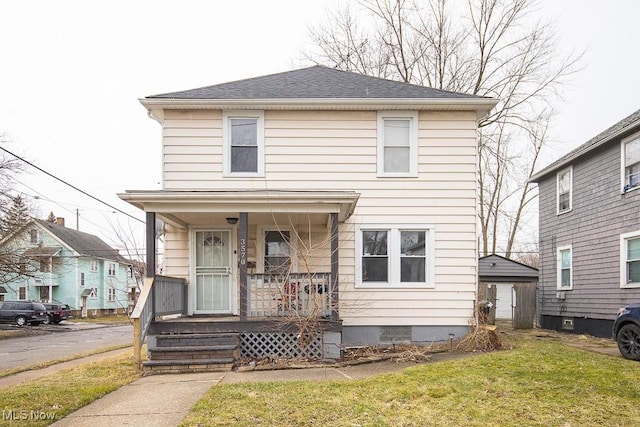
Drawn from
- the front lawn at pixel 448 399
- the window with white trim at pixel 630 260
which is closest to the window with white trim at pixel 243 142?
the front lawn at pixel 448 399

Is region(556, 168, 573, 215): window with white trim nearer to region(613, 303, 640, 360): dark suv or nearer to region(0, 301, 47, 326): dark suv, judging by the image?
region(613, 303, 640, 360): dark suv

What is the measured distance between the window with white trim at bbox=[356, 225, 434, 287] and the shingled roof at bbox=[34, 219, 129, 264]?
28.9 metres

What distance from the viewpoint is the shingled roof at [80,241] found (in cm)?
3781

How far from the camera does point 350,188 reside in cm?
1098

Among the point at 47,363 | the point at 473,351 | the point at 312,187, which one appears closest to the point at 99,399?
the point at 47,363

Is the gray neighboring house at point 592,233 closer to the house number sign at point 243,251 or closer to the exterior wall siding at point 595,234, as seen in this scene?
Answer: the exterior wall siding at point 595,234

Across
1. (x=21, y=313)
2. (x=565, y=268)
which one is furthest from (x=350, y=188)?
(x=21, y=313)

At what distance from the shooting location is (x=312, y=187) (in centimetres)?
1095

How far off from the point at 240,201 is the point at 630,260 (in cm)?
1000

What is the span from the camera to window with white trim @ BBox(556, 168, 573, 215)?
15.7 metres

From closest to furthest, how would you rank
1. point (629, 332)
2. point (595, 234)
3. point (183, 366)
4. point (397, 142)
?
point (183, 366) → point (629, 332) → point (397, 142) → point (595, 234)

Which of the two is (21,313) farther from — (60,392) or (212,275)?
(60,392)

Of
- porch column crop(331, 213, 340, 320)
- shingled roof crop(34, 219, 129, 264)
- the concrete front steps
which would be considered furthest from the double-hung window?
shingled roof crop(34, 219, 129, 264)

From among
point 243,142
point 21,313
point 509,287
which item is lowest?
point 21,313
